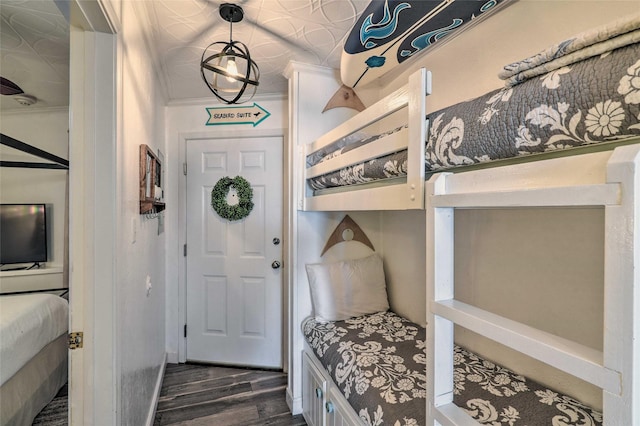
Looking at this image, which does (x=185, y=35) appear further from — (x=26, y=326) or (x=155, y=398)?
(x=155, y=398)

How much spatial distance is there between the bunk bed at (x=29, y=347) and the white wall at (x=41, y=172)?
219 millimetres

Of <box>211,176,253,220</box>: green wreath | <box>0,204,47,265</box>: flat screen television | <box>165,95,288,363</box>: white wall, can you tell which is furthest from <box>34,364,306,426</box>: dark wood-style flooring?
<box>211,176,253,220</box>: green wreath

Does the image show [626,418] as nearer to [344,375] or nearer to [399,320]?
[344,375]

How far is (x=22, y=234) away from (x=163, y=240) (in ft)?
2.82

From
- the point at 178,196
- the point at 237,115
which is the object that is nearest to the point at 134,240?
the point at 178,196

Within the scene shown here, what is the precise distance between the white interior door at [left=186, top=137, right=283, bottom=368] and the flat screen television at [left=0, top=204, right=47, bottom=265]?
3.21 ft

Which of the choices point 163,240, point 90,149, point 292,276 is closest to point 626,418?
point 90,149

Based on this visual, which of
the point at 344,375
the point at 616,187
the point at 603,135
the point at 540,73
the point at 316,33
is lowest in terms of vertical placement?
the point at 344,375

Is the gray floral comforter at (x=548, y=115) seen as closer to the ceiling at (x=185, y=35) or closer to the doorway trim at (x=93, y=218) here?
the ceiling at (x=185, y=35)

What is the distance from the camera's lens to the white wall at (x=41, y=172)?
190 cm

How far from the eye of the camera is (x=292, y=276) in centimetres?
207

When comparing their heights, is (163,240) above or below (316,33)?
below

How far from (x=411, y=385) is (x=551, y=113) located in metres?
1.05

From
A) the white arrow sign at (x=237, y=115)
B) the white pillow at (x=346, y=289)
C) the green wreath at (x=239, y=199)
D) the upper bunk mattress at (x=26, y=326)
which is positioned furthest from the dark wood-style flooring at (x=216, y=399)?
the white arrow sign at (x=237, y=115)
